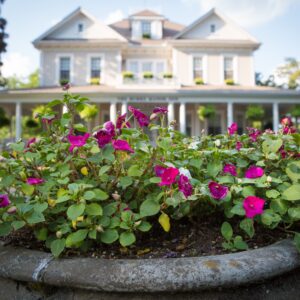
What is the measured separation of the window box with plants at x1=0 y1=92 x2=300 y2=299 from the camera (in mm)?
1241

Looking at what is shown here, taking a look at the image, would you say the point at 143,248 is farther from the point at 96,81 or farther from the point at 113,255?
the point at 96,81

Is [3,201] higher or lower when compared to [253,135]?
lower

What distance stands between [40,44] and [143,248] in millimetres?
17590

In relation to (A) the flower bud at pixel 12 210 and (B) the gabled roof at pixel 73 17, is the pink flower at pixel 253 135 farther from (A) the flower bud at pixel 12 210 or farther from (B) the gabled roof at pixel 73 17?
(B) the gabled roof at pixel 73 17

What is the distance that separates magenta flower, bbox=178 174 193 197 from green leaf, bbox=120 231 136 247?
0.31m

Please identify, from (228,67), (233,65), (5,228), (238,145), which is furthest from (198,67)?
(5,228)

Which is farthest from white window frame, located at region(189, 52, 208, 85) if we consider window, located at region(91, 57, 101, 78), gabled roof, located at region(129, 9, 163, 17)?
window, located at region(91, 57, 101, 78)

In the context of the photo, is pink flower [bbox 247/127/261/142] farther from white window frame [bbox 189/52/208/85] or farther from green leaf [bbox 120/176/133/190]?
white window frame [bbox 189/52/208/85]

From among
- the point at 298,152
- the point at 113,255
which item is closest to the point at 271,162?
the point at 298,152

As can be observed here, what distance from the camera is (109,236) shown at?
1432mm

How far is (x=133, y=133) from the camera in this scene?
1.76 m

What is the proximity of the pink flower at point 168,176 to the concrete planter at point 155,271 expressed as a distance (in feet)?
1.09

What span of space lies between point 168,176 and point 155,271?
40 cm

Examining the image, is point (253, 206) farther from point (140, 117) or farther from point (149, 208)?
point (140, 117)
